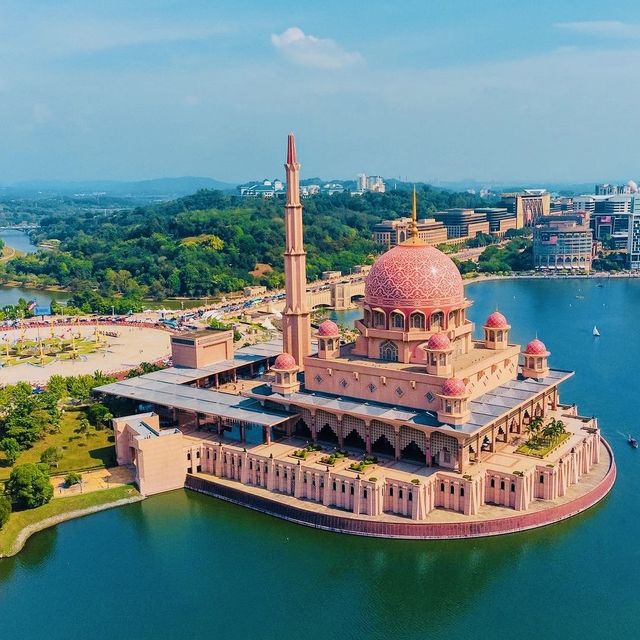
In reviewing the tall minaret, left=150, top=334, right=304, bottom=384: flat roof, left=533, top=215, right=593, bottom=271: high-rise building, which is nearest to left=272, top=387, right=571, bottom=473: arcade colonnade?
the tall minaret

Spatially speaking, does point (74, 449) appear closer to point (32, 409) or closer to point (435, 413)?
point (32, 409)

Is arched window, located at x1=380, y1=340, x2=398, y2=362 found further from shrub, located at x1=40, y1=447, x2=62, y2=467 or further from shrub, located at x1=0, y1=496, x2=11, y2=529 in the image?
shrub, located at x1=0, y1=496, x2=11, y2=529

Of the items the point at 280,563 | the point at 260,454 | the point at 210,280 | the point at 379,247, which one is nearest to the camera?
the point at 280,563

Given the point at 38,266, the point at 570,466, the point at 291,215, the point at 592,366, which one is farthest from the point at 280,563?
the point at 38,266

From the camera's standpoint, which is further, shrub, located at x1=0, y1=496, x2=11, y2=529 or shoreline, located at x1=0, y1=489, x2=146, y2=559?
shrub, located at x1=0, y1=496, x2=11, y2=529

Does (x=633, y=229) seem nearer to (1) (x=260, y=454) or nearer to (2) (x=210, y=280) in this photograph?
(2) (x=210, y=280)

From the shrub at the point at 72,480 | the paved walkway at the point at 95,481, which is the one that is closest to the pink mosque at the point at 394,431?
the paved walkway at the point at 95,481
